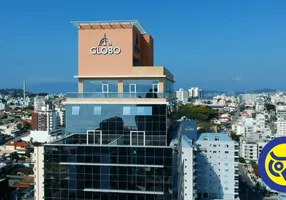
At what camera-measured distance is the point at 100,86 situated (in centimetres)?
1020

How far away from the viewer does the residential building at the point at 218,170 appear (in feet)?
81.3

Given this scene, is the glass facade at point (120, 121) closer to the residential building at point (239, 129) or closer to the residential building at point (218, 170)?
the residential building at point (218, 170)

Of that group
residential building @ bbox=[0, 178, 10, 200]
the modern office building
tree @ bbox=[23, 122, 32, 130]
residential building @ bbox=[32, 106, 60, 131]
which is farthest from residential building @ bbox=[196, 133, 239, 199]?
tree @ bbox=[23, 122, 32, 130]

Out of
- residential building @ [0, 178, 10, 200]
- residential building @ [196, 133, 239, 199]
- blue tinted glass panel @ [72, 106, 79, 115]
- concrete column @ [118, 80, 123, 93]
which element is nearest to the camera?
blue tinted glass panel @ [72, 106, 79, 115]

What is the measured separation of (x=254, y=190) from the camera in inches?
1342

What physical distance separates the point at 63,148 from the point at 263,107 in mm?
98371

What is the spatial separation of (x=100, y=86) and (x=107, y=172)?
8.56 feet

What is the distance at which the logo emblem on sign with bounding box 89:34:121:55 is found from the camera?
1005 cm

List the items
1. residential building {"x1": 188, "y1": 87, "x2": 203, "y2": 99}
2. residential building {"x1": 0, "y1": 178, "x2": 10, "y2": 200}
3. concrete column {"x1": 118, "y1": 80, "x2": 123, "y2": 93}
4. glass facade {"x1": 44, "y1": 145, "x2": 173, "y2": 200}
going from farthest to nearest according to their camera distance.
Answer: residential building {"x1": 188, "y1": 87, "x2": 203, "y2": 99} < residential building {"x1": 0, "y1": 178, "x2": 10, "y2": 200} < concrete column {"x1": 118, "y1": 80, "x2": 123, "y2": 93} < glass facade {"x1": 44, "y1": 145, "x2": 173, "y2": 200}

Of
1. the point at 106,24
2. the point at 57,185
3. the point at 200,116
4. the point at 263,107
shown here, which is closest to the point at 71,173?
the point at 57,185

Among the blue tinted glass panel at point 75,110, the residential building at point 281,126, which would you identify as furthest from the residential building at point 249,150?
the blue tinted glass panel at point 75,110

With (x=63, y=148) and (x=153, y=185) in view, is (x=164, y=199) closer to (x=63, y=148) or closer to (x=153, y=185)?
(x=153, y=185)

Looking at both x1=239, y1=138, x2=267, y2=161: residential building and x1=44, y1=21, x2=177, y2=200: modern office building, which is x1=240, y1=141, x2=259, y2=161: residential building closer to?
→ x1=239, y1=138, x2=267, y2=161: residential building

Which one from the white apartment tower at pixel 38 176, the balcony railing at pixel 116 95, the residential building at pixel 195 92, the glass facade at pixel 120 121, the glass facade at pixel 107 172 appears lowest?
the white apartment tower at pixel 38 176
